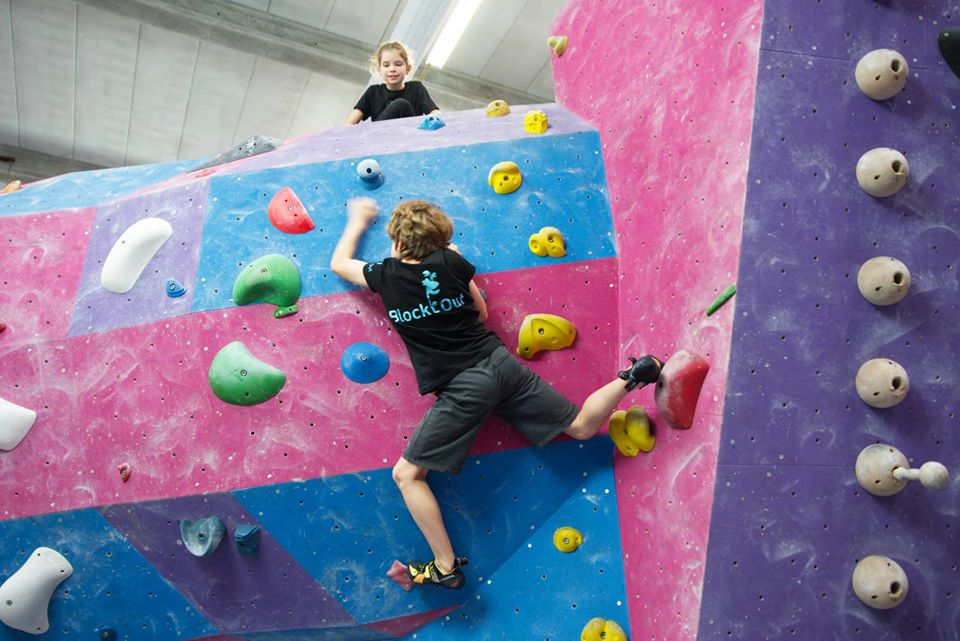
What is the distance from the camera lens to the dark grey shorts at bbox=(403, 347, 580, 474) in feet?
7.63

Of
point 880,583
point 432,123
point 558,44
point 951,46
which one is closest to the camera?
point 880,583

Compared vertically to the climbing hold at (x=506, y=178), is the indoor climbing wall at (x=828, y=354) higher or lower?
higher

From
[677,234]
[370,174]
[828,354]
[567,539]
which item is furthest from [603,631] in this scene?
[370,174]

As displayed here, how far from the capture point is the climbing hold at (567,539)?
2.44m

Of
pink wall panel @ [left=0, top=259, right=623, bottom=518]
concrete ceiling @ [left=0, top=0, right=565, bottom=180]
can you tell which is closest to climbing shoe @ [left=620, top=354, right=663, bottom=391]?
pink wall panel @ [left=0, top=259, right=623, bottom=518]

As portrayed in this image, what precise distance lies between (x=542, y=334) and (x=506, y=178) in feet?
Answer: 1.90

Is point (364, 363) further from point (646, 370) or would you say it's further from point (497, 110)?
point (497, 110)

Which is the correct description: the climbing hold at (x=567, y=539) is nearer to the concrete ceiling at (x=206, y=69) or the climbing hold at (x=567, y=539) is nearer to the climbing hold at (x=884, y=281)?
the climbing hold at (x=884, y=281)

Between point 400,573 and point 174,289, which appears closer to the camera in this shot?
point 400,573

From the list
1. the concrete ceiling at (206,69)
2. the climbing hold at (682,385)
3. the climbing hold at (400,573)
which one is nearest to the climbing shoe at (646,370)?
the climbing hold at (682,385)

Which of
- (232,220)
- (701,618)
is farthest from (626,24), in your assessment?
(701,618)

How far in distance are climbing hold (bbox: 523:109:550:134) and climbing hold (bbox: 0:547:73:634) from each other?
2098 mm

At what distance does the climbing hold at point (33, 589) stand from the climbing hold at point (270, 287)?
1.00m

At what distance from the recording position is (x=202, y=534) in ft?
8.14
